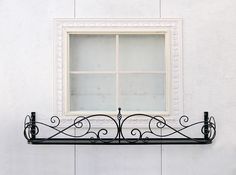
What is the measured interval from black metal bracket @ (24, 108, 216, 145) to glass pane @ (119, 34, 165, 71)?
26cm

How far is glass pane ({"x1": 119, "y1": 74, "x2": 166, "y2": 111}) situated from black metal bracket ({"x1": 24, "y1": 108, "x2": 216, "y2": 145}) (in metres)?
0.07

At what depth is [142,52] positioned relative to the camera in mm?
1580

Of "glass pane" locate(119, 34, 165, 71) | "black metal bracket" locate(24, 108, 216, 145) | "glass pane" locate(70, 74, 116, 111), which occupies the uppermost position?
"glass pane" locate(119, 34, 165, 71)

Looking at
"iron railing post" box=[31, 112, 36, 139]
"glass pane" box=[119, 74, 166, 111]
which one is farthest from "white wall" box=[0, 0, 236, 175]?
Answer: "glass pane" box=[119, 74, 166, 111]

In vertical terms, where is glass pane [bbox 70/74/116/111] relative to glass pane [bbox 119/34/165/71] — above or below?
below

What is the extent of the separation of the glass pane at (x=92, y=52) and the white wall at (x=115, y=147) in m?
0.12

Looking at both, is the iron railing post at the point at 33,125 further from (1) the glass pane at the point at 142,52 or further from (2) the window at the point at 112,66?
(1) the glass pane at the point at 142,52

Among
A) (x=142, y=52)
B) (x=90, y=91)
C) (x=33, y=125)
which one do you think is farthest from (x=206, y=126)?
(x=33, y=125)

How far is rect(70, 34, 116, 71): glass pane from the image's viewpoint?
1579mm

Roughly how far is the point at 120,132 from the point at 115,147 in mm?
117

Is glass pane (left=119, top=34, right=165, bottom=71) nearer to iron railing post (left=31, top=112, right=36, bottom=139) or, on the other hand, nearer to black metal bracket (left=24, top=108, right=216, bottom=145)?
black metal bracket (left=24, top=108, right=216, bottom=145)

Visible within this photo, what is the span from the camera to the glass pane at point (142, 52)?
5.16 feet

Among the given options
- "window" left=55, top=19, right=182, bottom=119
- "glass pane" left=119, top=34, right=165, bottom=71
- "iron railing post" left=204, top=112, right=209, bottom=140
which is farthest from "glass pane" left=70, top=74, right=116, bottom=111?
"iron railing post" left=204, top=112, right=209, bottom=140

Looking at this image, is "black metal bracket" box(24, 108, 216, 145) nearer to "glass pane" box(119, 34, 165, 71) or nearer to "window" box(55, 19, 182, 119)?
"window" box(55, 19, 182, 119)
